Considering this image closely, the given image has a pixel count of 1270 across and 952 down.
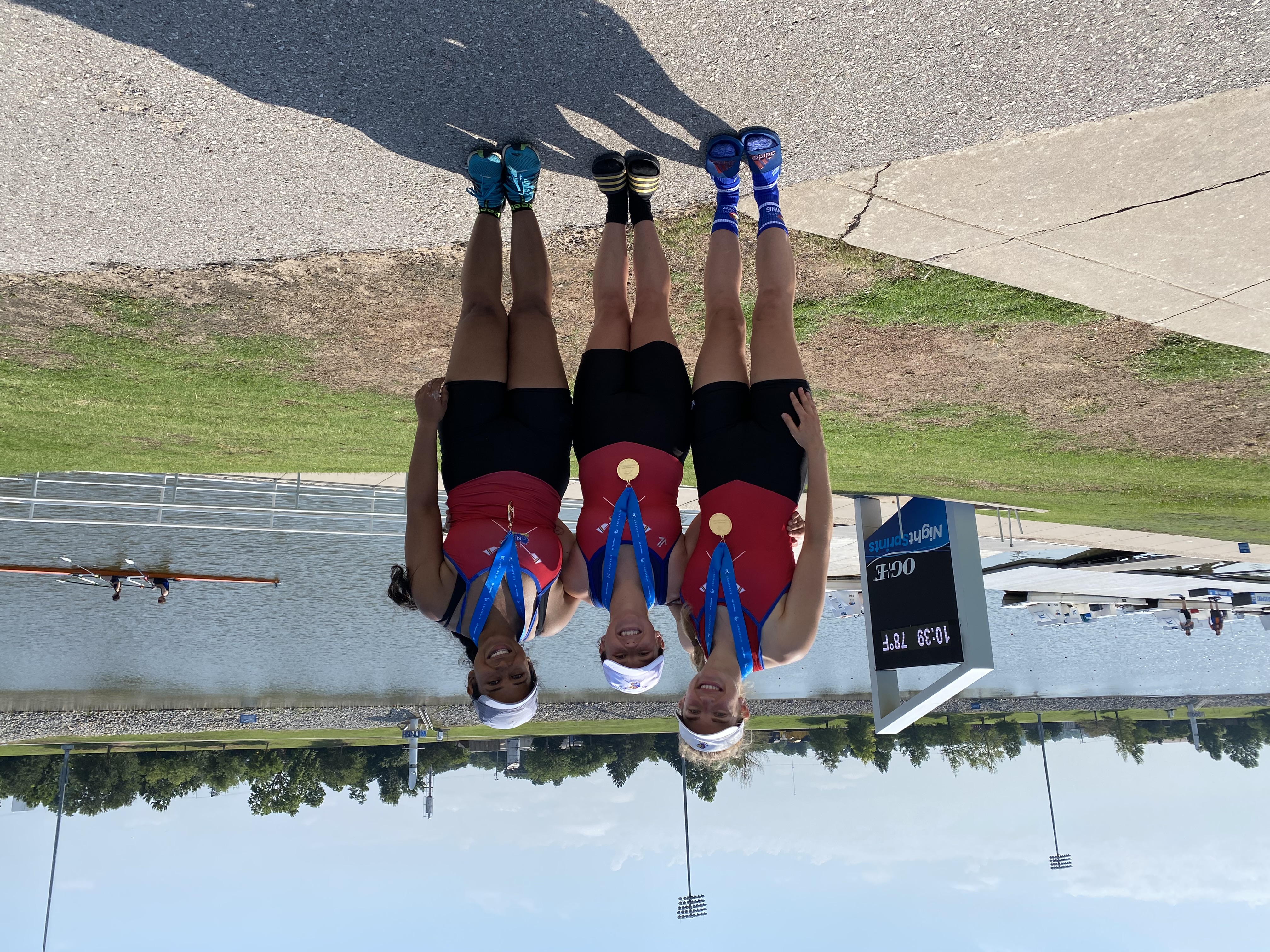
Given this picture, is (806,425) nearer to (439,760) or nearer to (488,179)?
(488,179)

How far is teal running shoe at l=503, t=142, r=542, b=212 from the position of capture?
392cm

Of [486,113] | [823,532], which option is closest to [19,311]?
[486,113]

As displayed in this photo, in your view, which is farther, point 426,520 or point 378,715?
point 378,715

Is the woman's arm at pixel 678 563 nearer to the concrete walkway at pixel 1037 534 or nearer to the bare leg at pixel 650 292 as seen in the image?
the bare leg at pixel 650 292

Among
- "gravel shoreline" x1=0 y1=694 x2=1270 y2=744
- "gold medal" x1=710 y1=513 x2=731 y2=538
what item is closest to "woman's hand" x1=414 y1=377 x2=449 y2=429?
"gold medal" x1=710 y1=513 x2=731 y2=538

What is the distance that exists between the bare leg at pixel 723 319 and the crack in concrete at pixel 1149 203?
1827 millimetres

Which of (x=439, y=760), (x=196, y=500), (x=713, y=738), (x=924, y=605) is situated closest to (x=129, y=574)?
Answer: (x=196, y=500)

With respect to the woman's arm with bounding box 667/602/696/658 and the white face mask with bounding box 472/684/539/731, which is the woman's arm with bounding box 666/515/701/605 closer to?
the woman's arm with bounding box 667/602/696/658

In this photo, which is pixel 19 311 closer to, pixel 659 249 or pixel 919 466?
pixel 659 249

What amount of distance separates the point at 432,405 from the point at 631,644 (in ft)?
4.67

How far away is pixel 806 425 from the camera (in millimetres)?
3459

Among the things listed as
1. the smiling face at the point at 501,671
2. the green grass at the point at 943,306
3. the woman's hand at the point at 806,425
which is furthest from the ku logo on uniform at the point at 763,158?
the smiling face at the point at 501,671

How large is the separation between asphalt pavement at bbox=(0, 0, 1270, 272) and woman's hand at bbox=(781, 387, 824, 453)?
1.57 meters

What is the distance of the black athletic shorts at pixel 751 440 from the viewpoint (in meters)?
3.58
